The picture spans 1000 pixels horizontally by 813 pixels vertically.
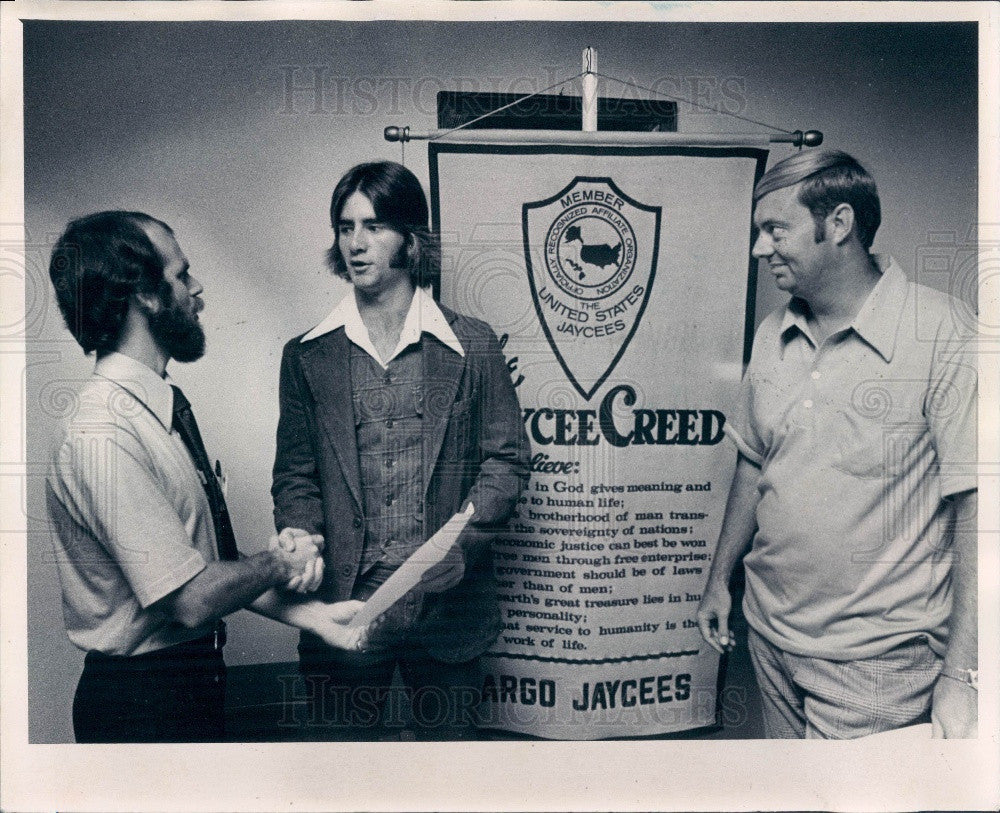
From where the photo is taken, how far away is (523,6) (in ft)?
6.96

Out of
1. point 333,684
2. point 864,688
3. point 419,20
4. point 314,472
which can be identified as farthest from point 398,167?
point 864,688

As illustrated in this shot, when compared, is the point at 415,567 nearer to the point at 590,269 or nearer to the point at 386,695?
the point at 386,695

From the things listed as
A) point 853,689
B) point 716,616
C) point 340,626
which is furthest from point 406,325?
point 853,689

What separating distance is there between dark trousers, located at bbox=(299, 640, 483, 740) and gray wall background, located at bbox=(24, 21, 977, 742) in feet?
0.32

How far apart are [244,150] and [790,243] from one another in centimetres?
119

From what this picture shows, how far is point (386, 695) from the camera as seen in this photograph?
2.13 m

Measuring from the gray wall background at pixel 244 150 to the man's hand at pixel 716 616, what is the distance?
2.06 feet

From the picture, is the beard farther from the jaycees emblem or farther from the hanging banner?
the jaycees emblem

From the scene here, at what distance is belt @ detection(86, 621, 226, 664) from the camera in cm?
207

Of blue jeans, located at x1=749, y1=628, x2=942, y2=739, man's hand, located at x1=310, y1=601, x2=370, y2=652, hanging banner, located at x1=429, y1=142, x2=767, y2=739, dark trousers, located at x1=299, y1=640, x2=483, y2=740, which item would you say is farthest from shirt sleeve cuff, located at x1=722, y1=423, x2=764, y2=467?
man's hand, located at x1=310, y1=601, x2=370, y2=652

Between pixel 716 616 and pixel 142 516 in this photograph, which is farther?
pixel 716 616

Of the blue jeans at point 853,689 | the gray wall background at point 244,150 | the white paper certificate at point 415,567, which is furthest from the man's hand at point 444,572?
the blue jeans at point 853,689

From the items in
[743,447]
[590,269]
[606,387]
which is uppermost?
[590,269]

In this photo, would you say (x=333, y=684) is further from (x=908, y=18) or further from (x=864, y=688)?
(x=908, y=18)
